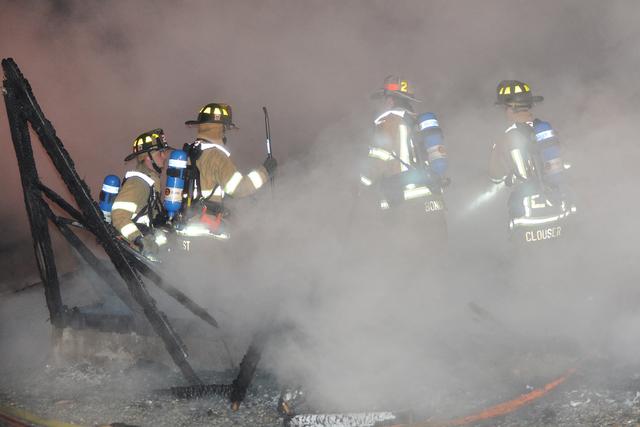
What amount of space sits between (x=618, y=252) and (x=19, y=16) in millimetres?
9475

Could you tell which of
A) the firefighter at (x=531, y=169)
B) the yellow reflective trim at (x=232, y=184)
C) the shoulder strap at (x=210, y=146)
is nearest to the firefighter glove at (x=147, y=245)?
the yellow reflective trim at (x=232, y=184)

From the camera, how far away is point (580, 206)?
6574 millimetres

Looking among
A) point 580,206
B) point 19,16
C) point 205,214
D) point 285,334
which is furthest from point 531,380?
point 19,16

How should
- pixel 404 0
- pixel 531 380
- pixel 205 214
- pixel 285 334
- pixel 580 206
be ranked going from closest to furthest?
pixel 531 380
pixel 285 334
pixel 205 214
pixel 580 206
pixel 404 0

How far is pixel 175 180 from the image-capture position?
441 centimetres

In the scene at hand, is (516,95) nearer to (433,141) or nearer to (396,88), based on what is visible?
(433,141)

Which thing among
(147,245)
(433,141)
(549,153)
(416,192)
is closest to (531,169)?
(549,153)

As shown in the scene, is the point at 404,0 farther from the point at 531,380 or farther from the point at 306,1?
the point at 531,380

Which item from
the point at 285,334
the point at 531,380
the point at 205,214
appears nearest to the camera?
the point at 531,380

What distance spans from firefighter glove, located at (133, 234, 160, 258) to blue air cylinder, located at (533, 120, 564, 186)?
3224mm

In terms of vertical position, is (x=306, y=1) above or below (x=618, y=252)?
above

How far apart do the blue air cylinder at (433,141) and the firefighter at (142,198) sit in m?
2.32

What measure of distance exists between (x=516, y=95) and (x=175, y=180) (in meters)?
2.95

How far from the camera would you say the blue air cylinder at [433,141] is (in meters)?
4.77
